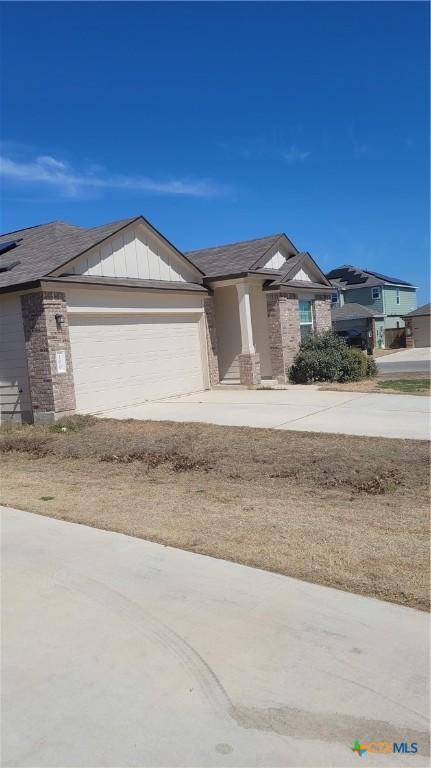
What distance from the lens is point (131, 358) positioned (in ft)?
51.5

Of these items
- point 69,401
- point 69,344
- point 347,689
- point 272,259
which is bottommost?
point 347,689

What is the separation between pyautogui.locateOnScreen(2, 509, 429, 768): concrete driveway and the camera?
2910 mm

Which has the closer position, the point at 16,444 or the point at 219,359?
the point at 16,444

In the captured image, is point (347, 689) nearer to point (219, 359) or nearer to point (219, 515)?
point (219, 515)

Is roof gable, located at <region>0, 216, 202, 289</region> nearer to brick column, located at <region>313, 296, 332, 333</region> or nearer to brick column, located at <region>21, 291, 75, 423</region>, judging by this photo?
brick column, located at <region>21, 291, 75, 423</region>

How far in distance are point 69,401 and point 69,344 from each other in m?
1.27

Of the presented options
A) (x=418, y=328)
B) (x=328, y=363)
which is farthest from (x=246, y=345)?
(x=418, y=328)

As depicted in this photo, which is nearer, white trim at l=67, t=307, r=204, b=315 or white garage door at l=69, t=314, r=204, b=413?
white trim at l=67, t=307, r=204, b=315

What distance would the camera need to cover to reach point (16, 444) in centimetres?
1162

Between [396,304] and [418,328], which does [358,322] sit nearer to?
[418,328]

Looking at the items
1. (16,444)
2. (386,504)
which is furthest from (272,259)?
(386,504)

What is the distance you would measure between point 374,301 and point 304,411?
35.6m

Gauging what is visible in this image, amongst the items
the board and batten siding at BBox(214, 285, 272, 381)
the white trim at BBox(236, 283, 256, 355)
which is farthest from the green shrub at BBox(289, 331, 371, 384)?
the white trim at BBox(236, 283, 256, 355)

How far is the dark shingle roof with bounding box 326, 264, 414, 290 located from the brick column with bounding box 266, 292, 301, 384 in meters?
28.4
